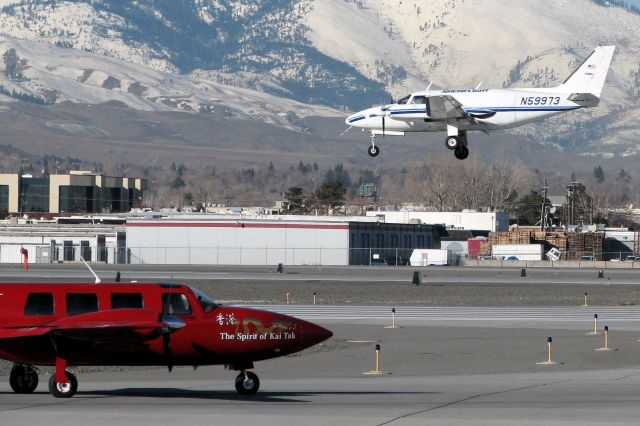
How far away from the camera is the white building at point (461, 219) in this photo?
175250 mm

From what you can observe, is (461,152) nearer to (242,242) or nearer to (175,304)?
(175,304)

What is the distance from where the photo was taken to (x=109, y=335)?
28047mm

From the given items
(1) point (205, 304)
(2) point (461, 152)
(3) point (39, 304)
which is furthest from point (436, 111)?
(3) point (39, 304)

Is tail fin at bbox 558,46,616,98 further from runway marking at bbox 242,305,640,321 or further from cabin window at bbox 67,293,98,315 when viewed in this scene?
cabin window at bbox 67,293,98,315

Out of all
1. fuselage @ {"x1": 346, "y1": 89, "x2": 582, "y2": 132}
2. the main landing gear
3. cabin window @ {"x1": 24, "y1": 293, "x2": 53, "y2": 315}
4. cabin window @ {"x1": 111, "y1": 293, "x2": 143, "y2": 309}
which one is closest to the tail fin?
fuselage @ {"x1": 346, "y1": 89, "x2": 582, "y2": 132}

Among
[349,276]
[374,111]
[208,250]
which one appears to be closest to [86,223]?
[208,250]

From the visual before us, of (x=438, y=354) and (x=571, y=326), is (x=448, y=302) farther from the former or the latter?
(x=438, y=354)

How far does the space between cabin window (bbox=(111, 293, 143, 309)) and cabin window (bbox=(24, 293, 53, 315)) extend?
1.27 meters

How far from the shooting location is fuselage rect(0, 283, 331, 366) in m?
28.2

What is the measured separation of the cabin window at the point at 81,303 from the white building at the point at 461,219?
469 ft

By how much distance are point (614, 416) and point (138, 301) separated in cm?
974

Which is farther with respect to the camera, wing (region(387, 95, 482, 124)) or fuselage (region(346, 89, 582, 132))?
fuselage (region(346, 89, 582, 132))

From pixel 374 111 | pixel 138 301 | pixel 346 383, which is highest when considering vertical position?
pixel 374 111

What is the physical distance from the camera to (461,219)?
178 meters
